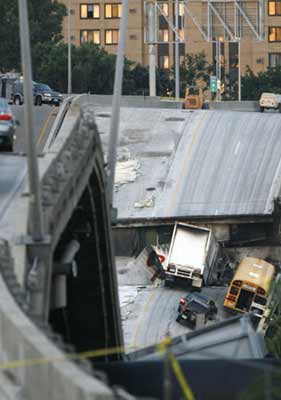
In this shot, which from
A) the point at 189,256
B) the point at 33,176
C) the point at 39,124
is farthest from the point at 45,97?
the point at 33,176

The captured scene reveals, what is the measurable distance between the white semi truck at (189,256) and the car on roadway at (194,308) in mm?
3285

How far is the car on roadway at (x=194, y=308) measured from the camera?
55250 mm

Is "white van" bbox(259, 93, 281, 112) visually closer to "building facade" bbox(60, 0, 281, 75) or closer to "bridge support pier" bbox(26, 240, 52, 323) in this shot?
"building facade" bbox(60, 0, 281, 75)

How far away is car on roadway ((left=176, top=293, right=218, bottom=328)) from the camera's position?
55.2 m

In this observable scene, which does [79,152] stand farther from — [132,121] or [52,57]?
[52,57]

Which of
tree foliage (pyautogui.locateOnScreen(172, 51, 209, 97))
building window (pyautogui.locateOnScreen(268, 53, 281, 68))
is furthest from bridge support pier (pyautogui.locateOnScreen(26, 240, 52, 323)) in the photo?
building window (pyautogui.locateOnScreen(268, 53, 281, 68))

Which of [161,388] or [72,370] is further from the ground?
[72,370]

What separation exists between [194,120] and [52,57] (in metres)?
52.8

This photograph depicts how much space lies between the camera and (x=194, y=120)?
82938 mm

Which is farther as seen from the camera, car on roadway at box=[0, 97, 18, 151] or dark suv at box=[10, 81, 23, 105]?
dark suv at box=[10, 81, 23, 105]

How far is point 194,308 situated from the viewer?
55.6 metres

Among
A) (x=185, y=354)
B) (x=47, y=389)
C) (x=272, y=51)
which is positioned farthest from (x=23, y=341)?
(x=272, y=51)

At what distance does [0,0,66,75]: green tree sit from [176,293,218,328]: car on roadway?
244 feet

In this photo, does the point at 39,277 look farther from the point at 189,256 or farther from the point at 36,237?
the point at 189,256
